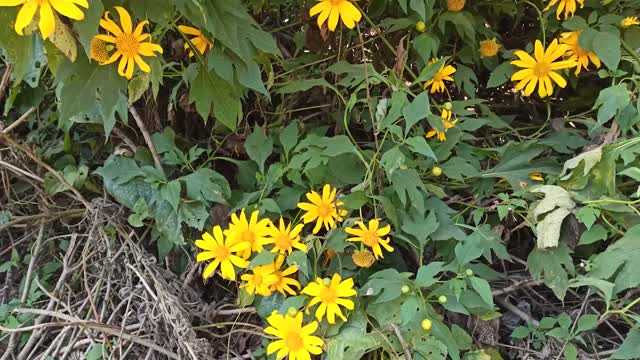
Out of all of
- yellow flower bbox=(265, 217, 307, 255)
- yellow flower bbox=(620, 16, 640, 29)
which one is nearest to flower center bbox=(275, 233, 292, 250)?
yellow flower bbox=(265, 217, 307, 255)

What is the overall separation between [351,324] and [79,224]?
66 centimetres

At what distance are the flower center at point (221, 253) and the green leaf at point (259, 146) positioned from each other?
0.20 m

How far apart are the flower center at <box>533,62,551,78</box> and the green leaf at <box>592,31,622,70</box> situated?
9 cm

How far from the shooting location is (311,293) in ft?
2.89

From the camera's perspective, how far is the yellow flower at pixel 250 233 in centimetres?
Result: 94

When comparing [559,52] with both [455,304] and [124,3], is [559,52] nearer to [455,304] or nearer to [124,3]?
[455,304]

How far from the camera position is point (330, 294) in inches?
34.9

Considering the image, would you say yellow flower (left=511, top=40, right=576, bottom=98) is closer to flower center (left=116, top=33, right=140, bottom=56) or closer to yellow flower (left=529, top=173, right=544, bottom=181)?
yellow flower (left=529, top=173, right=544, bottom=181)

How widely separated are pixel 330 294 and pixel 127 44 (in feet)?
1.57

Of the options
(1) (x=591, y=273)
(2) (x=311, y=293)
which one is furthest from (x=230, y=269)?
(1) (x=591, y=273)

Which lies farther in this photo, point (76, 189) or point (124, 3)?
point (76, 189)

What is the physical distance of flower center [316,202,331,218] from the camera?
979 mm

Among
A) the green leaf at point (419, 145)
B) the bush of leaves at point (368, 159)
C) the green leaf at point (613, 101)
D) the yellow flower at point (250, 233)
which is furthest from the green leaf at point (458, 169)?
the yellow flower at point (250, 233)

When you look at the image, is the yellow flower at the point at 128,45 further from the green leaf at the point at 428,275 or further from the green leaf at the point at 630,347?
the green leaf at the point at 630,347
